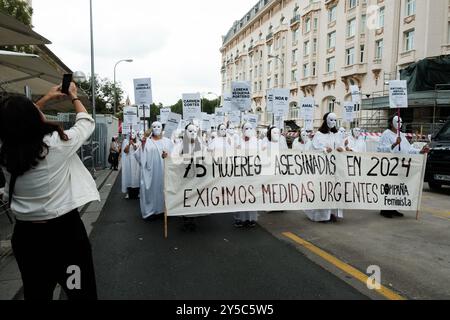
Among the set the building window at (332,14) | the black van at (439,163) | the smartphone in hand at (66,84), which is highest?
the building window at (332,14)

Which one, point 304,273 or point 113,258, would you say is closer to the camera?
point 304,273

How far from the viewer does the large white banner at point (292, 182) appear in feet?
20.2

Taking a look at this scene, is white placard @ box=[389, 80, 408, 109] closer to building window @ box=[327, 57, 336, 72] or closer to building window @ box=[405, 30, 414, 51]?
building window @ box=[405, 30, 414, 51]

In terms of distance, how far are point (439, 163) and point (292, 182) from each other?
19.2ft

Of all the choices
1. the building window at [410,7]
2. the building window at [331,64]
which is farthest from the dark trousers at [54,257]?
the building window at [331,64]

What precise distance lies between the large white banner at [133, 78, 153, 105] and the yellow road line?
5.00 m

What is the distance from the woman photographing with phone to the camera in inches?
84.0

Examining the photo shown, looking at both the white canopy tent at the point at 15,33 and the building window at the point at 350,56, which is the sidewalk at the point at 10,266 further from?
the building window at the point at 350,56

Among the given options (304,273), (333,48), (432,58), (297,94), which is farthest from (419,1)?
(304,273)

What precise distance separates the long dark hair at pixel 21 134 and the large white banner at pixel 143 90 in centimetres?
728

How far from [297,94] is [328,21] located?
32.5 feet
